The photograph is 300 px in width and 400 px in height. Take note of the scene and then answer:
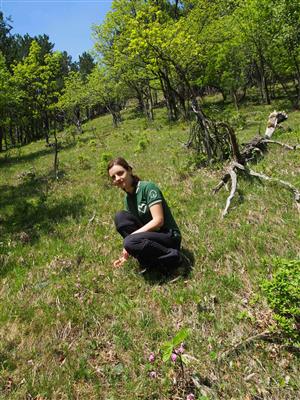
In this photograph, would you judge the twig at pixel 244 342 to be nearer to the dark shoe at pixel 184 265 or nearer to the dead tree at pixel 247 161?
the dark shoe at pixel 184 265

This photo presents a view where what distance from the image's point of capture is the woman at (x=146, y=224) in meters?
5.01

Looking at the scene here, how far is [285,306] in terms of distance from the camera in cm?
352

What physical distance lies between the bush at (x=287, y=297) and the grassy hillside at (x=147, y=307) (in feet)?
0.79

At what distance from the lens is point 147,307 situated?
4594 mm

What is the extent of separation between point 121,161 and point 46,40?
62.4 meters

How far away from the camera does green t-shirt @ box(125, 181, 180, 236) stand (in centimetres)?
507

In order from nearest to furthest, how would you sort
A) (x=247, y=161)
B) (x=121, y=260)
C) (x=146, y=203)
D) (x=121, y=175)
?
(x=121, y=175) → (x=146, y=203) → (x=121, y=260) → (x=247, y=161)

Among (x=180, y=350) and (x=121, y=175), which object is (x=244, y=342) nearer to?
(x=180, y=350)

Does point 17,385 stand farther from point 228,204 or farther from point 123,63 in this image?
point 123,63

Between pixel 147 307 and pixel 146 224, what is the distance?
1.28 meters

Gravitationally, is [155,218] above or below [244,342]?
above

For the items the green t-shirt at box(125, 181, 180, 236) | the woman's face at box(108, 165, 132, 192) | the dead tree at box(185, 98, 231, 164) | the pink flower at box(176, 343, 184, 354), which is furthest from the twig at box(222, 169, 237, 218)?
the pink flower at box(176, 343, 184, 354)

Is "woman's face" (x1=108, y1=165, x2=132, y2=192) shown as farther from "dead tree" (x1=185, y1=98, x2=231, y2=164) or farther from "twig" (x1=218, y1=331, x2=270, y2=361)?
"dead tree" (x1=185, y1=98, x2=231, y2=164)

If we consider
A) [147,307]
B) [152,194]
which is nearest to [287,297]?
[147,307]
